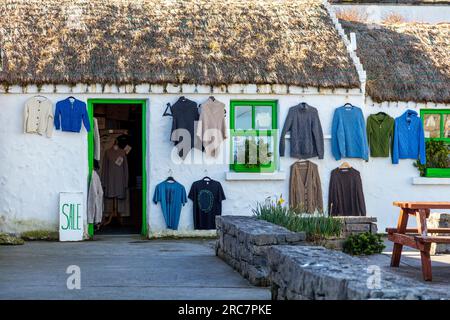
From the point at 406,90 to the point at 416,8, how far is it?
14469 mm

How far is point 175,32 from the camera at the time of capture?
17312 millimetres

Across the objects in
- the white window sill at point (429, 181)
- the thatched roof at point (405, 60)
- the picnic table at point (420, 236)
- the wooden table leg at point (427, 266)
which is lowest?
the wooden table leg at point (427, 266)

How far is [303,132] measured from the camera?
16953 mm

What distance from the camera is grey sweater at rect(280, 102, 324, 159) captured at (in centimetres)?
1694

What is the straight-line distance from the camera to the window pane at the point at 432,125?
59.2 ft

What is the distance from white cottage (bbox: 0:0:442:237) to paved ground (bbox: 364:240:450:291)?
3160mm

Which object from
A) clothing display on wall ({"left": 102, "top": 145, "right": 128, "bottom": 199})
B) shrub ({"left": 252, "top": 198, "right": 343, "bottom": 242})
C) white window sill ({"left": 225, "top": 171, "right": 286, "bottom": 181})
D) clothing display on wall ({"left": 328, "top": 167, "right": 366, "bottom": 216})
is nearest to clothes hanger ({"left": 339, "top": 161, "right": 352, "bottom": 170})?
clothing display on wall ({"left": 328, "top": 167, "right": 366, "bottom": 216})

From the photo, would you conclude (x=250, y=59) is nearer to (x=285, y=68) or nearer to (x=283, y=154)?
(x=285, y=68)

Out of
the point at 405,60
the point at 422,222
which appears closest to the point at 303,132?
the point at 405,60

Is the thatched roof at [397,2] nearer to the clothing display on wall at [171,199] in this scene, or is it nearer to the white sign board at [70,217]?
the clothing display on wall at [171,199]

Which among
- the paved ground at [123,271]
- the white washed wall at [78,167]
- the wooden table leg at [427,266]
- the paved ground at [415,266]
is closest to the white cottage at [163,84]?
the white washed wall at [78,167]

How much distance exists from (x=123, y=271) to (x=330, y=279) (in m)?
5.34

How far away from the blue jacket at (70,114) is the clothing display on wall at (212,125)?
2005mm
